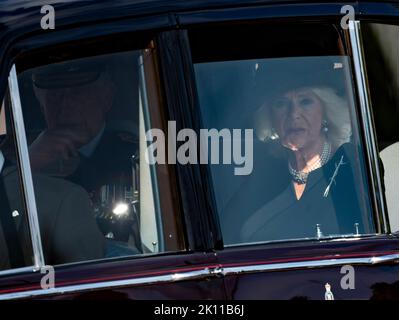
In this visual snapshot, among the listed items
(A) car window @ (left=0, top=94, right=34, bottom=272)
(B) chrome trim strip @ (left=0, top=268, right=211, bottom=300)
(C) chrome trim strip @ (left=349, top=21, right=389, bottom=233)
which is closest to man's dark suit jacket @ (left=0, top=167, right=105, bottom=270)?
(A) car window @ (left=0, top=94, right=34, bottom=272)

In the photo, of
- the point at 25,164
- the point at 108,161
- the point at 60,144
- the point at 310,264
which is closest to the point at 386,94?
the point at 310,264

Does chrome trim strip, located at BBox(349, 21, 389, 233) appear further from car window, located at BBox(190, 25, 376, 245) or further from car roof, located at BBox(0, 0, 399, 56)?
car roof, located at BBox(0, 0, 399, 56)

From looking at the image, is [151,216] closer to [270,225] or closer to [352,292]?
[270,225]

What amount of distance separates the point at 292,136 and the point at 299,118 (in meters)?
0.06

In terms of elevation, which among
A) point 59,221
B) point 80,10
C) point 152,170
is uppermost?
point 80,10

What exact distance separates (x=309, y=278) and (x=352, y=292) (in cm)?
14

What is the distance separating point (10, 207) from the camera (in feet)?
12.0

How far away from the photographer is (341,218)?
3.85 m

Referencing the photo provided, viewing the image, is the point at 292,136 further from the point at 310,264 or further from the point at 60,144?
the point at 60,144

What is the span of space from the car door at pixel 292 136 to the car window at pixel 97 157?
0.18 meters

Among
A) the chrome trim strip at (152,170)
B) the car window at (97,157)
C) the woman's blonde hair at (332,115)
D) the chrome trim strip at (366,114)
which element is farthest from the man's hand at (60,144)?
the chrome trim strip at (366,114)
